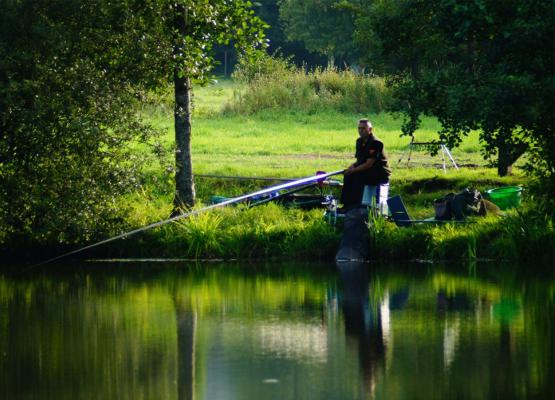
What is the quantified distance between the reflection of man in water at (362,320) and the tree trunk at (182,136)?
357cm

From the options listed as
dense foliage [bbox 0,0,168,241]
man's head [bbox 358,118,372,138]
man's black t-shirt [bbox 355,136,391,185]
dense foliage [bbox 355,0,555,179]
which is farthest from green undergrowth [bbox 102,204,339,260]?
dense foliage [bbox 355,0,555,179]

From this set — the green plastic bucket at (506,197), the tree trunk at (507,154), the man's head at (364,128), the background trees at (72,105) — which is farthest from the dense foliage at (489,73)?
the background trees at (72,105)

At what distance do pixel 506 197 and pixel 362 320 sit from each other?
841 centimetres

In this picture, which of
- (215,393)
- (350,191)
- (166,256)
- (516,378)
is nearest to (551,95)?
(350,191)

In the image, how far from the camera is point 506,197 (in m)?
23.7

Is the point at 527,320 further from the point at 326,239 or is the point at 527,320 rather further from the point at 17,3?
the point at 17,3

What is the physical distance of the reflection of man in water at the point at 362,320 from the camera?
12891 millimetres

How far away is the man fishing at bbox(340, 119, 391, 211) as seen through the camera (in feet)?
71.6

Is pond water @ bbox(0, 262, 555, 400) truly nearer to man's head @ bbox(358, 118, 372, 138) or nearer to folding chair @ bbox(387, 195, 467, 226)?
folding chair @ bbox(387, 195, 467, 226)

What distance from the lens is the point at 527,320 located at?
51.1 ft

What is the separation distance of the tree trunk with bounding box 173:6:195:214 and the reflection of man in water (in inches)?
140

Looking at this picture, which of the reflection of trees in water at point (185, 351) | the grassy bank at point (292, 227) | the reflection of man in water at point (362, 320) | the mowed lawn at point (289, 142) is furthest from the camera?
the mowed lawn at point (289, 142)

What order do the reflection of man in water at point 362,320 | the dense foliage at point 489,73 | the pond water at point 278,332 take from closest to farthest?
1. the pond water at point 278,332
2. the reflection of man in water at point 362,320
3. the dense foliage at point 489,73

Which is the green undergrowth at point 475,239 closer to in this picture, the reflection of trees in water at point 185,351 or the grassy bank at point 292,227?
the grassy bank at point 292,227
